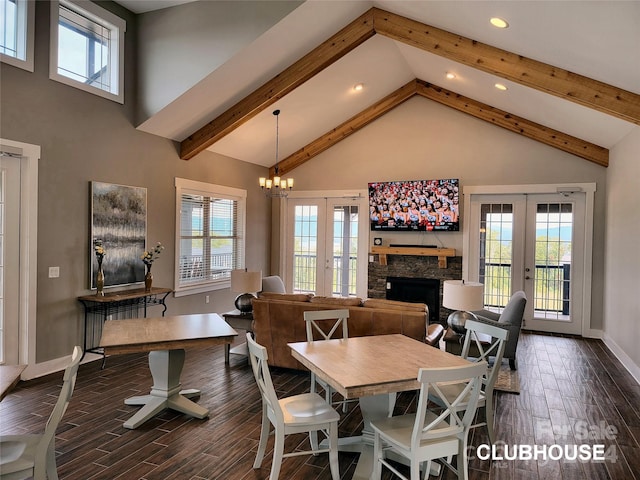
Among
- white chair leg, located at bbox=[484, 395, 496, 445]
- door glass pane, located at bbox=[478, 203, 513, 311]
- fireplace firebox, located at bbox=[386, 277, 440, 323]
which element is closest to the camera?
white chair leg, located at bbox=[484, 395, 496, 445]

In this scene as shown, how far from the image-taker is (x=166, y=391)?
3.62 m

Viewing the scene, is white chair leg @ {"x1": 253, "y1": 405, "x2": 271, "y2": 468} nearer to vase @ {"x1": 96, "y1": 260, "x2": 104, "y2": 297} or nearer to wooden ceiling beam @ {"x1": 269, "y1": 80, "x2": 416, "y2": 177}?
vase @ {"x1": 96, "y1": 260, "x2": 104, "y2": 297}

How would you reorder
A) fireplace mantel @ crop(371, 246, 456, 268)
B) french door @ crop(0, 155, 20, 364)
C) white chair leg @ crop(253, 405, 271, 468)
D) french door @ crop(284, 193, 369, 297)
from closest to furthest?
white chair leg @ crop(253, 405, 271, 468) → french door @ crop(0, 155, 20, 364) → fireplace mantel @ crop(371, 246, 456, 268) → french door @ crop(284, 193, 369, 297)

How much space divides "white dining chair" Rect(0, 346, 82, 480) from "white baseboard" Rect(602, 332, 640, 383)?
5477mm

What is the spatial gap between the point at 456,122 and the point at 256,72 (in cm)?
389

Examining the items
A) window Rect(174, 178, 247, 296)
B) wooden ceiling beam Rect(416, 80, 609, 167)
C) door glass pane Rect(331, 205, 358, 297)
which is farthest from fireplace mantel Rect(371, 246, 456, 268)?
window Rect(174, 178, 247, 296)

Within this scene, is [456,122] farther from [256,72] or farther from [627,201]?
[256,72]

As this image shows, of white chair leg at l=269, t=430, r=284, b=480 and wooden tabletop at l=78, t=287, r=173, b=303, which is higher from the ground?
wooden tabletop at l=78, t=287, r=173, b=303

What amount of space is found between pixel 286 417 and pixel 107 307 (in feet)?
11.4

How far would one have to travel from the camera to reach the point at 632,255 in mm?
4992

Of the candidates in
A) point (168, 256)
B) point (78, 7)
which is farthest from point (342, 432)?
point (78, 7)

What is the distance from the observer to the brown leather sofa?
3.95 metres

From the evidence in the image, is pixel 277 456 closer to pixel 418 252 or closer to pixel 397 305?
pixel 397 305

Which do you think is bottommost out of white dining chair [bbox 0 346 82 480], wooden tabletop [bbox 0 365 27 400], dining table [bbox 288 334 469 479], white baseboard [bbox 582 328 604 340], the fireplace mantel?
white baseboard [bbox 582 328 604 340]
